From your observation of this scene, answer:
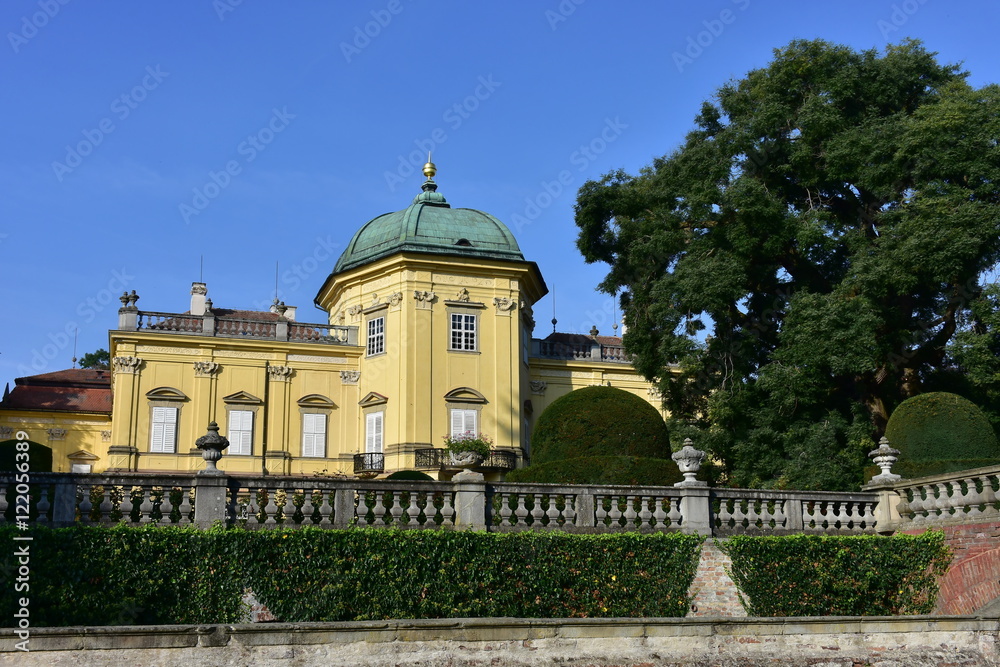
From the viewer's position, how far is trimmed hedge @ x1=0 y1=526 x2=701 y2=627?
13.0 meters

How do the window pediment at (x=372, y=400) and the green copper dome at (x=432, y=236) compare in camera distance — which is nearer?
the window pediment at (x=372, y=400)

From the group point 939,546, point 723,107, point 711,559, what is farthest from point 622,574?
point 723,107

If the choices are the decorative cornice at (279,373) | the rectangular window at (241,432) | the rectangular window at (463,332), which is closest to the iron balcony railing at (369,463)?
the rectangular window at (241,432)

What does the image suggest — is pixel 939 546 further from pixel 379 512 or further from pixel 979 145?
pixel 979 145

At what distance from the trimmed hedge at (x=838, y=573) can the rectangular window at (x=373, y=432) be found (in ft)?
71.5

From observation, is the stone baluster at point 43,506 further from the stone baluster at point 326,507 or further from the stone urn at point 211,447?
the stone baluster at point 326,507

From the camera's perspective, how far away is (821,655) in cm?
1377

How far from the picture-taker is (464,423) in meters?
35.6

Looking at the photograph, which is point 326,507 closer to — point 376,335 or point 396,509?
point 396,509

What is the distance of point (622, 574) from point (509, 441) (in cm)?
2089

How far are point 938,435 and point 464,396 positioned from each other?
1894 cm

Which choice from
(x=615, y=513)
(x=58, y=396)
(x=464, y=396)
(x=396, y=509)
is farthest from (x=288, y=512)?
(x=58, y=396)

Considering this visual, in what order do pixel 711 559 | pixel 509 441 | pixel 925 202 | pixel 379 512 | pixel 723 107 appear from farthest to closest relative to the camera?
1. pixel 509 441
2. pixel 723 107
3. pixel 925 202
4. pixel 711 559
5. pixel 379 512

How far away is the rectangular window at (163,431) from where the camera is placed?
35.6m
